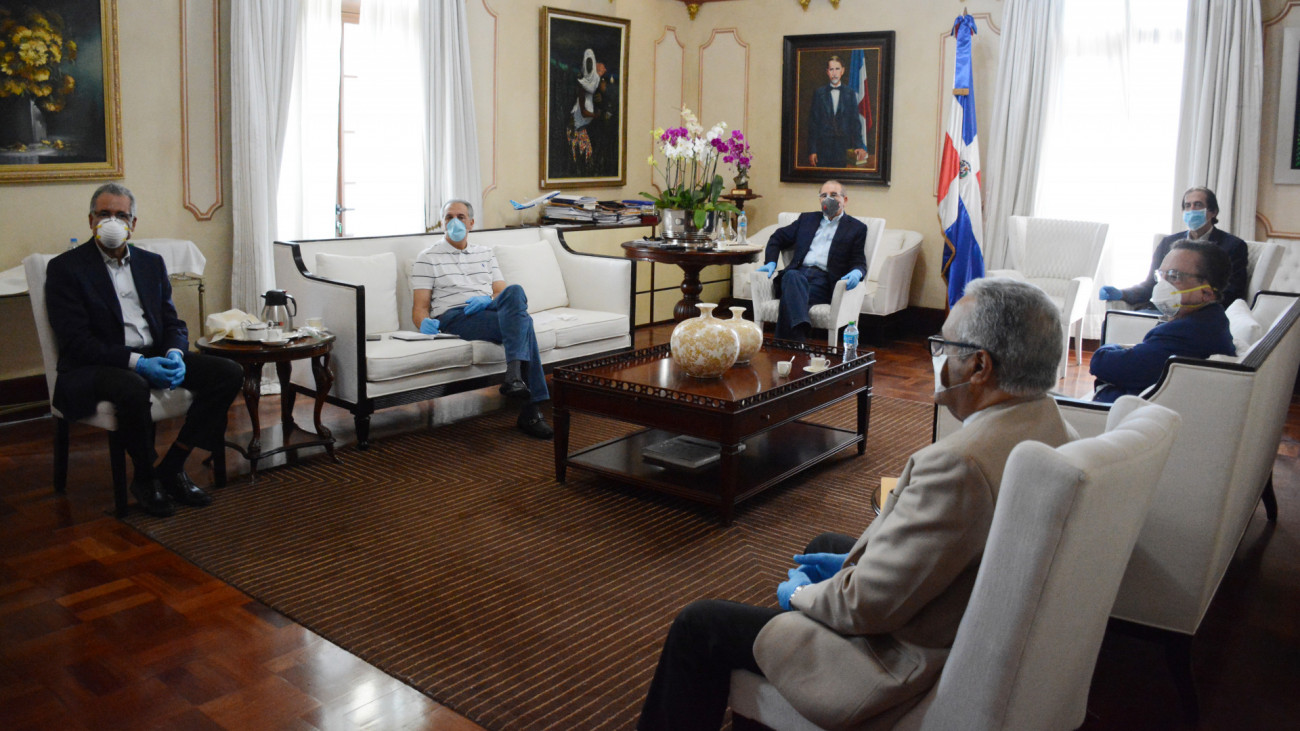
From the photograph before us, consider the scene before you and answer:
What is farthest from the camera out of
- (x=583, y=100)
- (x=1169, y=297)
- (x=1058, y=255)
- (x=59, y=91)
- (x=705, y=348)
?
(x=583, y=100)

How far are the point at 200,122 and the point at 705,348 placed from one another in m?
3.17

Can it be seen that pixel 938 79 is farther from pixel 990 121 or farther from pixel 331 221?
pixel 331 221

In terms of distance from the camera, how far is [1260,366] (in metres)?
2.48

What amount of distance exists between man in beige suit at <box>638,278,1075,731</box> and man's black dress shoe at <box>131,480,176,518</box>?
250 cm

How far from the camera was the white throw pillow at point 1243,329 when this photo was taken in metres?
3.59

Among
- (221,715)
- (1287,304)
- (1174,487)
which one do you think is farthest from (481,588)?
(1287,304)

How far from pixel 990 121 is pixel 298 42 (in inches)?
186

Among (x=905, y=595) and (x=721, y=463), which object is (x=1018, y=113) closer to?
(x=721, y=463)

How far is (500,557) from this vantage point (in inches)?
133

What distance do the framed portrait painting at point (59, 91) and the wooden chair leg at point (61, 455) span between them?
1.58m

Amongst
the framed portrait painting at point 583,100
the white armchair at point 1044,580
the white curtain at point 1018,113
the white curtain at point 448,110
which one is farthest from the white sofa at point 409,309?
the white armchair at point 1044,580

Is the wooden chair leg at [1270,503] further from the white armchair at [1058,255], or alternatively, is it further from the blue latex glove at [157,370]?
the blue latex glove at [157,370]

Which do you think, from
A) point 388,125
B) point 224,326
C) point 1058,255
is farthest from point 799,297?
point 224,326

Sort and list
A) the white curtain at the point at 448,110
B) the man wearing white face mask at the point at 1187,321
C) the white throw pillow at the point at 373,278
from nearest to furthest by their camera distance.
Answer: the man wearing white face mask at the point at 1187,321 < the white throw pillow at the point at 373,278 < the white curtain at the point at 448,110
